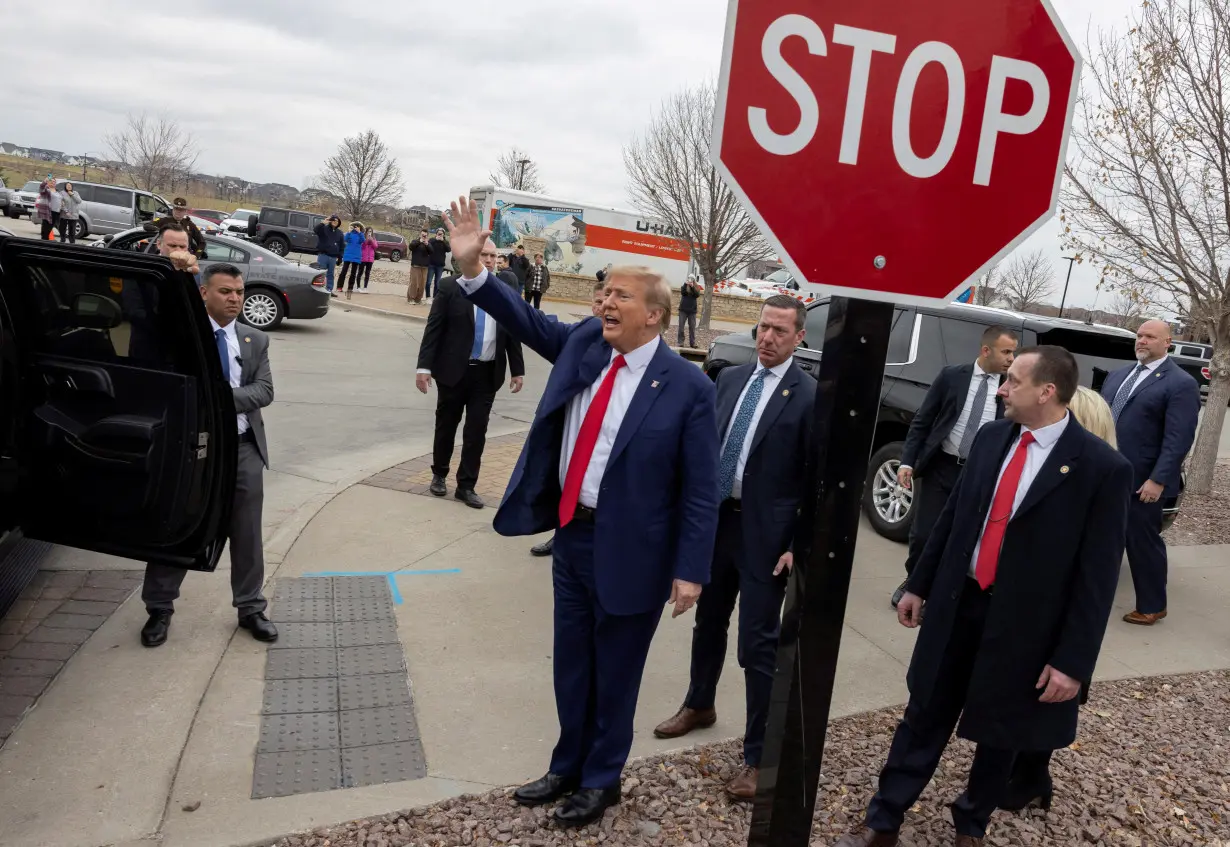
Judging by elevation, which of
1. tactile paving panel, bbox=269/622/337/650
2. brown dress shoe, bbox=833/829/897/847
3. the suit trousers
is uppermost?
the suit trousers

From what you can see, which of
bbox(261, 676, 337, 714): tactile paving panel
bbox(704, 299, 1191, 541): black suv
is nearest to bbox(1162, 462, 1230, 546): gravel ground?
bbox(704, 299, 1191, 541): black suv

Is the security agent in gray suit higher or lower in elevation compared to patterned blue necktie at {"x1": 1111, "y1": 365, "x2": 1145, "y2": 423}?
lower

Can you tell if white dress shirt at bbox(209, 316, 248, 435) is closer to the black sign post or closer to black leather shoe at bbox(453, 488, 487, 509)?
black leather shoe at bbox(453, 488, 487, 509)

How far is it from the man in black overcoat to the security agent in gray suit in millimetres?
2916

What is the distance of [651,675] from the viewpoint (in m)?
4.66

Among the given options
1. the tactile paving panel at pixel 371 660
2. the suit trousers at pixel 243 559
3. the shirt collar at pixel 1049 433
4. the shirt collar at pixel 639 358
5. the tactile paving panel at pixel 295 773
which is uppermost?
the shirt collar at pixel 639 358

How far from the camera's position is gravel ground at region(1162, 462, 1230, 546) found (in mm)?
8789

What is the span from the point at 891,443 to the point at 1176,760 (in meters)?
3.57

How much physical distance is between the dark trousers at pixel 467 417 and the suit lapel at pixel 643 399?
13.6ft

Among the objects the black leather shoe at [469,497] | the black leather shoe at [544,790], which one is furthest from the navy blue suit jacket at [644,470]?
the black leather shoe at [469,497]

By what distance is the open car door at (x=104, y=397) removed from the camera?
3740 mm

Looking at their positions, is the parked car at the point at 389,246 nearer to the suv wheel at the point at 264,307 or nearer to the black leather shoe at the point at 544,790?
the suv wheel at the point at 264,307

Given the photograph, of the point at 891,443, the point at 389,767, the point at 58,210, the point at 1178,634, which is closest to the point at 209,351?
the point at 389,767

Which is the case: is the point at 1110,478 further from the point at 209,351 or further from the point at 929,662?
the point at 209,351
